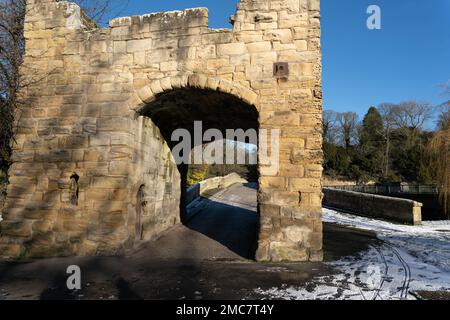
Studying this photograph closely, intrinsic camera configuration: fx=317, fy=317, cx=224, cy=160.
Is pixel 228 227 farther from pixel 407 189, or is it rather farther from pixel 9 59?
pixel 407 189

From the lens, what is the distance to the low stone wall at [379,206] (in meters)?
9.94

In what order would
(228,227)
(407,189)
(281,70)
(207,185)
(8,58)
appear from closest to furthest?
(281,70), (8,58), (228,227), (207,185), (407,189)

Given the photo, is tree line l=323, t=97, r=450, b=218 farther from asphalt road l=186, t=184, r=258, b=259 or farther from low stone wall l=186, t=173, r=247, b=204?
asphalt road l=186, t=184, r=258, b=259

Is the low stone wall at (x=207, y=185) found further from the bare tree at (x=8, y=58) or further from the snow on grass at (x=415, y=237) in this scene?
the bare tree at (x=8, y=58)

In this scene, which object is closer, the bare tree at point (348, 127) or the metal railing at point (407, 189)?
the metal railing at point (407, 189)

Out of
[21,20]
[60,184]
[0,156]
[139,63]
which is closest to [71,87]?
[139,63]

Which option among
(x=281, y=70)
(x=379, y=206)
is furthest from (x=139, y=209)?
(x=379, y=206)

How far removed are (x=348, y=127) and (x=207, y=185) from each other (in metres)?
28.8

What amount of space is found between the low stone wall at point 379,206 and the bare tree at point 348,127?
93.5 feet

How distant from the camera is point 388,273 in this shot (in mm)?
4590

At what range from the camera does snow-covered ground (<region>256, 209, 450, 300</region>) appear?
3777mm

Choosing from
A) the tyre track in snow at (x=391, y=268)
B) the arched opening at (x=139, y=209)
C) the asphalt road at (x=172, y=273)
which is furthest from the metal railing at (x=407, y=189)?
the arched opening at (x=139, y=209)

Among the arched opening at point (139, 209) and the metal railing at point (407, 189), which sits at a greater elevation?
the arched opening at point (139, 209)

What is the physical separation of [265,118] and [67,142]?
12.4ft
